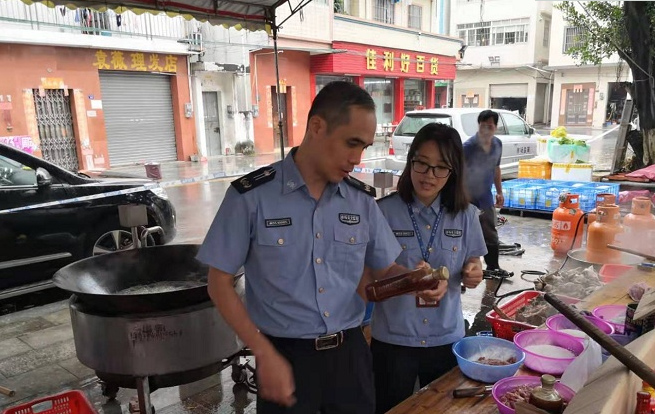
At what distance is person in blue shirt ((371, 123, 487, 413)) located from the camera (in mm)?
2195

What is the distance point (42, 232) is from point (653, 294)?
17.7 feet

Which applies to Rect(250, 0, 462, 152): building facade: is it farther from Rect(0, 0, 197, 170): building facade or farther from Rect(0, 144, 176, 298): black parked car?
Rect(0, 144, 176, 298): black parked car

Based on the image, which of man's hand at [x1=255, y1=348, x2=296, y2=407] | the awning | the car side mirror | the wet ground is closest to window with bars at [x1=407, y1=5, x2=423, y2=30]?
the wet ground

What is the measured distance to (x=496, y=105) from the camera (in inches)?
1485

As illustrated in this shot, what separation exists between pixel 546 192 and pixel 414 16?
20733 millimetres

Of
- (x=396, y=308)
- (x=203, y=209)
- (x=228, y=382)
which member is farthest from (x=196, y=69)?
(x=396, y=308)

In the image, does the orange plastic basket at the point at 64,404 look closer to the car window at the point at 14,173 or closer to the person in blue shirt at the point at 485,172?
the car window at the point at 14,173

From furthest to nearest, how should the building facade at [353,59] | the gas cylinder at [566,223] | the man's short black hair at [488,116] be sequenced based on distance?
the building facade at [353,59] → the gas cylinder at [566,223] → the man's short black hair at [488,116]

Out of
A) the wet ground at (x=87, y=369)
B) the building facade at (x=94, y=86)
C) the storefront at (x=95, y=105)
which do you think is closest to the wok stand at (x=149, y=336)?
the wet ground at (x=87, y=369)

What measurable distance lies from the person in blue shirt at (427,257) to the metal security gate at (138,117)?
48.7 feet

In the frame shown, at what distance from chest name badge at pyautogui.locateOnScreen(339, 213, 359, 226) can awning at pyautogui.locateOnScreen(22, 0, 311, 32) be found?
3.96 metres

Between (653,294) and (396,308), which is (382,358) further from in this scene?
(653,294)

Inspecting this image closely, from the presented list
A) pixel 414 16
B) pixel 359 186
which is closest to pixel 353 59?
pixel 414 16

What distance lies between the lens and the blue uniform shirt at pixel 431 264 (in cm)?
220
